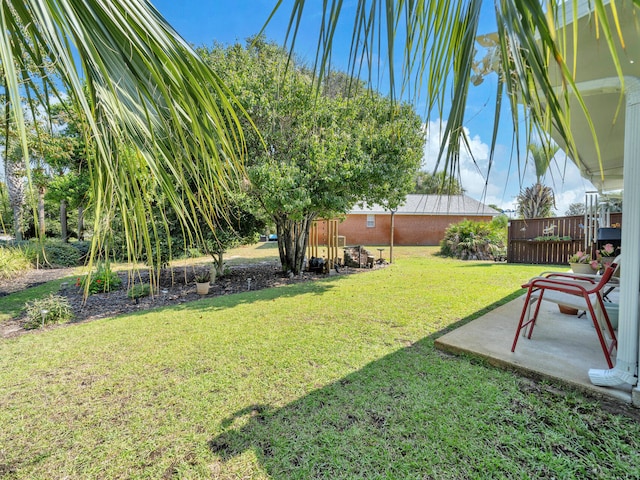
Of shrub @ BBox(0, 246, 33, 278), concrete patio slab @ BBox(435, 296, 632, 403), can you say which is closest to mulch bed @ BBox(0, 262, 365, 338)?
shrub @ BBox(0, 246, 33, 278)

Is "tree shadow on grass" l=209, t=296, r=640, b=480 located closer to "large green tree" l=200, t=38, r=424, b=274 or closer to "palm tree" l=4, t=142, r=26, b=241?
"palm tree" l=4, t=142, r=26, b=241

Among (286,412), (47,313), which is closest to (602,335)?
(286,412)

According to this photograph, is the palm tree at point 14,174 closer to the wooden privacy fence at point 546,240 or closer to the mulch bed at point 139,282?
the mulch bed at point 139,282

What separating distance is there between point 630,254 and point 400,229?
20.0 m

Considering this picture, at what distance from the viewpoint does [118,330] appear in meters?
4.52

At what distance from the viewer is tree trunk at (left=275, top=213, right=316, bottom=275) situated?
9.27 metres

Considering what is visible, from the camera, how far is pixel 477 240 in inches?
547

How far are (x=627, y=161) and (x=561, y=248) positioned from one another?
1160cm

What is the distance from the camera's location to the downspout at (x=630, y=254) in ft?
7.07

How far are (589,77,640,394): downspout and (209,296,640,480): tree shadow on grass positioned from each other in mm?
536

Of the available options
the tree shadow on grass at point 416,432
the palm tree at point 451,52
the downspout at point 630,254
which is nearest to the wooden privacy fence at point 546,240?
the downspout at point 630,254

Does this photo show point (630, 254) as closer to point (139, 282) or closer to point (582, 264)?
point (582, 264)

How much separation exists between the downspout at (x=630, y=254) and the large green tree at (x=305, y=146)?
13.5ft

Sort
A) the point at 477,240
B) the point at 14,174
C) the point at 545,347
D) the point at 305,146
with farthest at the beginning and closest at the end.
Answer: the point at 477,240
the point at 305,146
the point at 545,347
the point at 14,174
